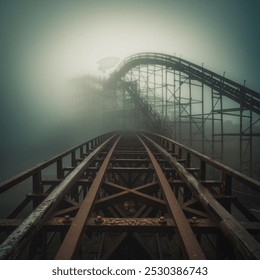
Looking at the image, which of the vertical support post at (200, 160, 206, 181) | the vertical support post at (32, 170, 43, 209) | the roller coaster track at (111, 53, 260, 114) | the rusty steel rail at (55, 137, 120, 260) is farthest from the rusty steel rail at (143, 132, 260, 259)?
the roller coaster track at (111, 53, 260, 114)

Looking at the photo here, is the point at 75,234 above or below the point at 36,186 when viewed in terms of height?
below

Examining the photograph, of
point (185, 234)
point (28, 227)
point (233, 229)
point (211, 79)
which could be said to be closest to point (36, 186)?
point (28, 227)

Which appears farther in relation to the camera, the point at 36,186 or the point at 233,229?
the point at 36,186

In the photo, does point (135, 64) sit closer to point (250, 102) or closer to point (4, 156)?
point (250, 102)

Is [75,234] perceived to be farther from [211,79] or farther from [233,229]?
[211,79]

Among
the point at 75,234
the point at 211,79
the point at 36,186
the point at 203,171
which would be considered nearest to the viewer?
the point at 75,234

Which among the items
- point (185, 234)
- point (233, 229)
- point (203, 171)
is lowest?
point (185, 234)

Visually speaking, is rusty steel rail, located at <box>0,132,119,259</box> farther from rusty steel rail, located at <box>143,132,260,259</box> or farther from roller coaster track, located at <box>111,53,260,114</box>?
roller coaster track, located at <box>111,53,260,114</box>

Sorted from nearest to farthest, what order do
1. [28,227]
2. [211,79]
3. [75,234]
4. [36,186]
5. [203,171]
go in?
[28,227]
[75,234]
[36,186]
[203,171]
[211,79]

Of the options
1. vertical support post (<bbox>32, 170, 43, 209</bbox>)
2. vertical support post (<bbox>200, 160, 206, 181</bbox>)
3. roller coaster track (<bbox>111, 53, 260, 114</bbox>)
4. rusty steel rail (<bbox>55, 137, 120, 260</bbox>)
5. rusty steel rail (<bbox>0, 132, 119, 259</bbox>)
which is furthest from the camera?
roller coaster track (<bbox>111, 53, 260, 114</bbox>)

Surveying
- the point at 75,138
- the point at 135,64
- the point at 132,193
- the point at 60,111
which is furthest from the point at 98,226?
the point at 60,111
